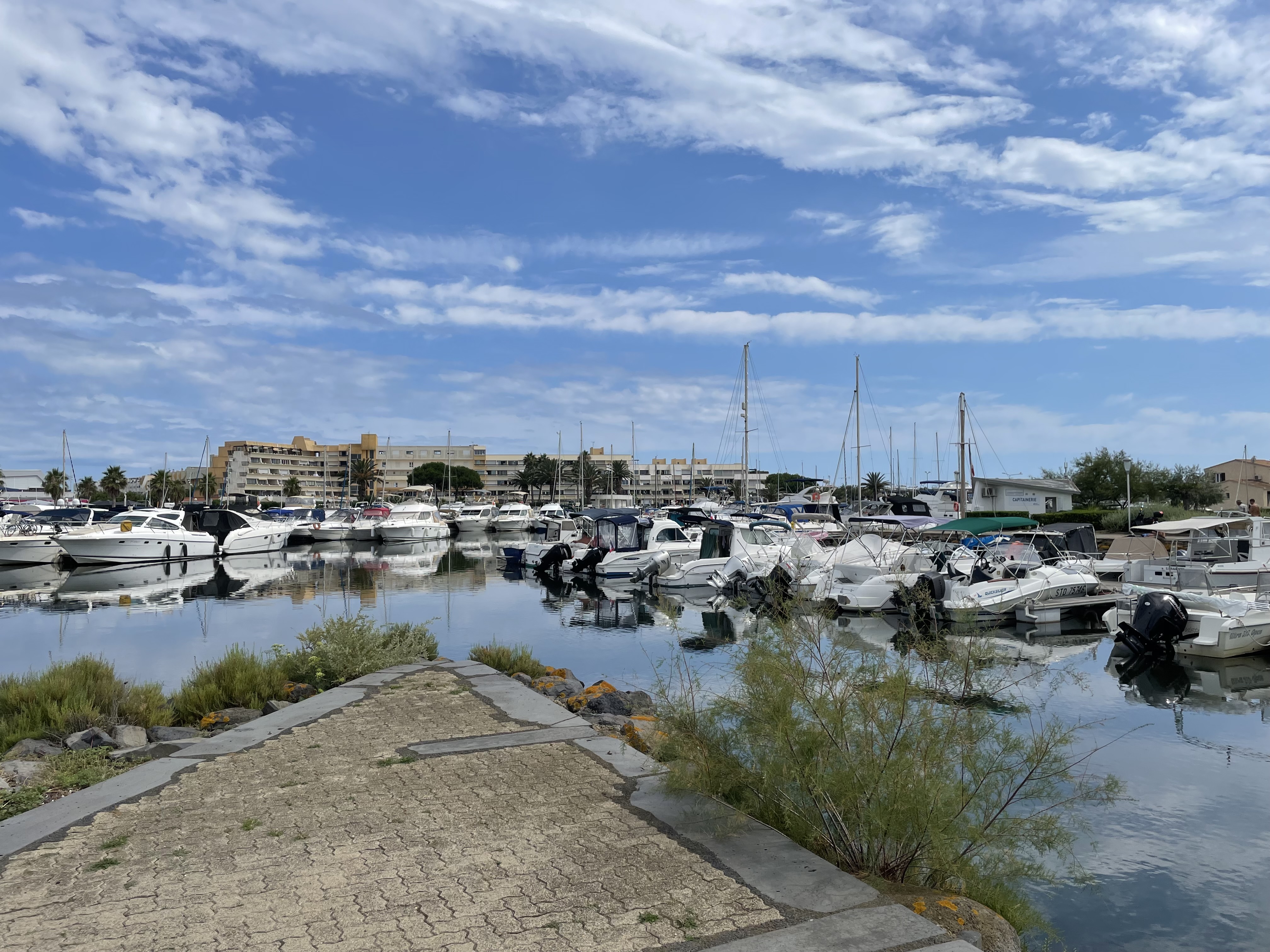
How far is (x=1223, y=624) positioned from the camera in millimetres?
18500

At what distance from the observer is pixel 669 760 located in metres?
6.93

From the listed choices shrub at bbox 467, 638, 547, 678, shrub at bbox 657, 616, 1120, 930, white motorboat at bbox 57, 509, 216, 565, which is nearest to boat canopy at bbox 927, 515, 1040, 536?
shrub at bbox 467, 638, 547, 678

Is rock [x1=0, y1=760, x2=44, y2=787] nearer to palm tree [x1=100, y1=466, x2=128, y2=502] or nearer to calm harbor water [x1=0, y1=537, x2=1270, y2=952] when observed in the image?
calm harbor water [x1=0, y1=537, x2=1270, y2=952]

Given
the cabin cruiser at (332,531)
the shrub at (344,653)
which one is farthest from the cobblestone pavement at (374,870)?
the cabin cruiser at (332,531)

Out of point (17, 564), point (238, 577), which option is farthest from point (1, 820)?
point (17, 564)

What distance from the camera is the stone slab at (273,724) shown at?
8531 millimetres

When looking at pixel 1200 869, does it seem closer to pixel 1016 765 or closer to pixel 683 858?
pixel 1016 765

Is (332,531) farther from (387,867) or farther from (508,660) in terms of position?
(387,867)

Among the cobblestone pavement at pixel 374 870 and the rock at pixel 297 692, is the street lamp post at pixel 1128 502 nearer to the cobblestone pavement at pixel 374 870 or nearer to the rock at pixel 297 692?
the rock at pixel 297 692

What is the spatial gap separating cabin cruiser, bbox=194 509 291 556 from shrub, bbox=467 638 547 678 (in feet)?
133

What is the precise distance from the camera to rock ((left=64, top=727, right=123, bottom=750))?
928cm

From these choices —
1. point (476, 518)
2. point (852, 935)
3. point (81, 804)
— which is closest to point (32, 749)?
point (81, 804)

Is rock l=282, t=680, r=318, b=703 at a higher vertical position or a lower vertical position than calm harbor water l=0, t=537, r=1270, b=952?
higher

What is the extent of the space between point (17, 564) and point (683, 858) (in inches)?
1891
